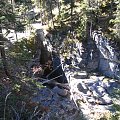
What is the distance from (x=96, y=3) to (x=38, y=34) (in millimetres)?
8126

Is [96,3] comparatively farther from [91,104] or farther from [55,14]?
[91,104]

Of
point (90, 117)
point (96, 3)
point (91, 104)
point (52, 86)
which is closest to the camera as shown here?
point (90, 117)

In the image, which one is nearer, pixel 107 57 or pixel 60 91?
pixel 60 91

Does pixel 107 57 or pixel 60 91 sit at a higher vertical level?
pixel 107 57

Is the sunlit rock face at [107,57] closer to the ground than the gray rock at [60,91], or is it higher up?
higher up

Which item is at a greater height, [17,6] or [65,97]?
[17,6]

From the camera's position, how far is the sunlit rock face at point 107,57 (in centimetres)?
2730

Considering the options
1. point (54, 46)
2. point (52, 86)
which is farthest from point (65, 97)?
point (54, 46)

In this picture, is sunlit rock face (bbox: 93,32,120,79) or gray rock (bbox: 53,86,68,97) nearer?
gray rock (bbox: 53,86,68,97)

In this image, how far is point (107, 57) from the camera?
92.9ft

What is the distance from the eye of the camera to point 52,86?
2500cm

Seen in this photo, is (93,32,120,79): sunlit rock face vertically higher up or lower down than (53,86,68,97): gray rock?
higher up

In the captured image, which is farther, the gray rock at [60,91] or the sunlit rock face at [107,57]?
the sunlit rock face at [107,57]

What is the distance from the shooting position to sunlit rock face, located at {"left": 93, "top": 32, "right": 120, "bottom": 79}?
27.3 metres
